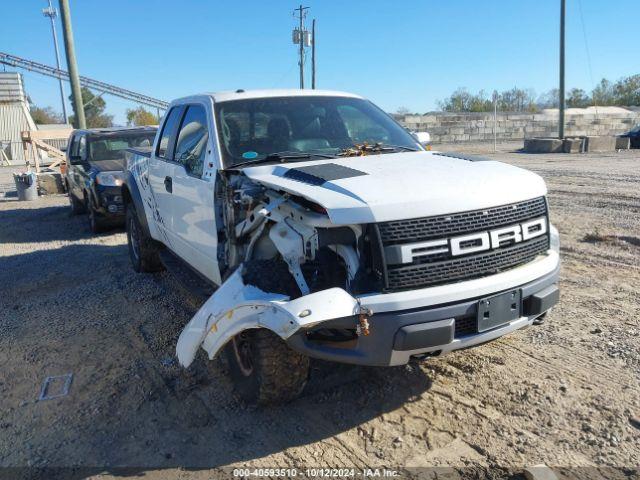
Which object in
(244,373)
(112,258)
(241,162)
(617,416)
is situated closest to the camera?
(617,416)

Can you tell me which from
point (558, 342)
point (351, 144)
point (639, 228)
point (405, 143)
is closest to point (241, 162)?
point (351, 144)

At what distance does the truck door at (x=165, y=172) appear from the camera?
505 cm

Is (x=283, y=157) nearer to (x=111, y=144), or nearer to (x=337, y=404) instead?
(x=337, y=404)

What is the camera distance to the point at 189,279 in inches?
191

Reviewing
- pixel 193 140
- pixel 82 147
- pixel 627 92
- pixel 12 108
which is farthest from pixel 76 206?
pixel 627 92

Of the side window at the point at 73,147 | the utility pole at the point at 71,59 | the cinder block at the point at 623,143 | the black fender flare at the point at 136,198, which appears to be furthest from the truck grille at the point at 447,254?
the cinder block at the point at 623,143

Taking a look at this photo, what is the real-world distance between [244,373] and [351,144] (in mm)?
2028

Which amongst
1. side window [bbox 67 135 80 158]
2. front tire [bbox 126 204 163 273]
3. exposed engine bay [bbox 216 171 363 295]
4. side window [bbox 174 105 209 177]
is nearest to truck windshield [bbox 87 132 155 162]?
side window [bbox 67 135 80 158]

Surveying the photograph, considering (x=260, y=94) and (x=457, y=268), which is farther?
(x=260, y=94)

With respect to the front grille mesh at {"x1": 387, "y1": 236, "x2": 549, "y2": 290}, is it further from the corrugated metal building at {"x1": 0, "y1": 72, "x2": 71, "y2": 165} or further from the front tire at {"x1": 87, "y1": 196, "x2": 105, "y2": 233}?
the corrugated metal building at {"x1": 0, "y1": 72, "x2": 71, "y2": 165}

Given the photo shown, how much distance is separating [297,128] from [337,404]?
2.18m

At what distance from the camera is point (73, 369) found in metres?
4.11

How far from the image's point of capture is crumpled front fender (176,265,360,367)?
2666 mm

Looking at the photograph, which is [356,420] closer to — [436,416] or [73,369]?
[436,416]
